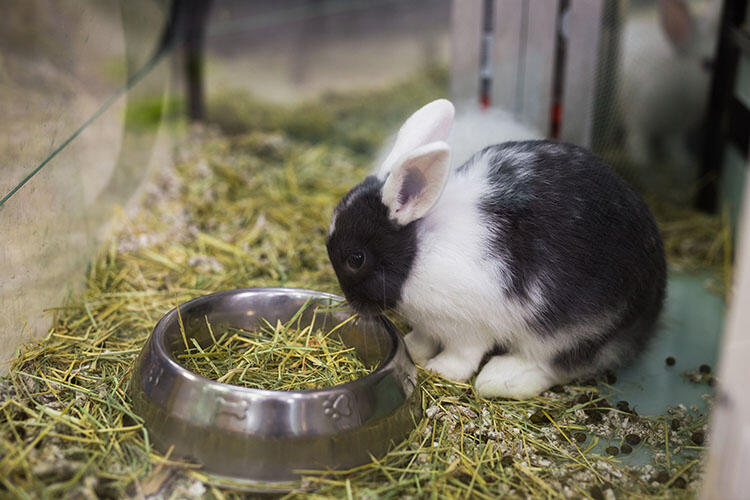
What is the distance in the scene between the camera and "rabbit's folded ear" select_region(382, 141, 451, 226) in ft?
6.68

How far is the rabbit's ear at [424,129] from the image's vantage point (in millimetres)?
2309

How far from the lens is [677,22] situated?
3568mm

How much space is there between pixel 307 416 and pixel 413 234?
63 cm

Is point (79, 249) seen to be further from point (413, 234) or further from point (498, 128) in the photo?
point (498, 128)

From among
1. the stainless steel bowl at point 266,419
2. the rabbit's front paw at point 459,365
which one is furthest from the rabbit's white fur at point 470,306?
the stainless steel bowl at point 266,419

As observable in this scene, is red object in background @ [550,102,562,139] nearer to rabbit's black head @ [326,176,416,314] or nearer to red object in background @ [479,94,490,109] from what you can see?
red object in background @ [479,94,490,109]

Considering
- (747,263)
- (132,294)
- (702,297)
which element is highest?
(747,263)

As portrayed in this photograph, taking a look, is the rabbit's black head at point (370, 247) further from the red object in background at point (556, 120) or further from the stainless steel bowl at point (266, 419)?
the red object in background at point (556, 120)

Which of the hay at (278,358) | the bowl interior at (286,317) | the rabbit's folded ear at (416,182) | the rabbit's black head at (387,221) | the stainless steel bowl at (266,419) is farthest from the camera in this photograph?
the bowl interior at (286,317)

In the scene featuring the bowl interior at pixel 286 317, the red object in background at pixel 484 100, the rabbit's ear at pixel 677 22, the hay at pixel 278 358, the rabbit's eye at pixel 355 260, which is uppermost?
the rabbit's ear at pixel 677 22

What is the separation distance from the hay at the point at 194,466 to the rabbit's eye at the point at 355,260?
0.41m

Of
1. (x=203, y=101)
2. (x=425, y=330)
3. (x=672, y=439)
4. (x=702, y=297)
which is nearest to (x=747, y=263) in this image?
(x=672, y=439)

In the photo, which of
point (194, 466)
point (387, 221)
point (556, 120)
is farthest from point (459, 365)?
point (556, 120)

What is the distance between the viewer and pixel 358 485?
193cm
